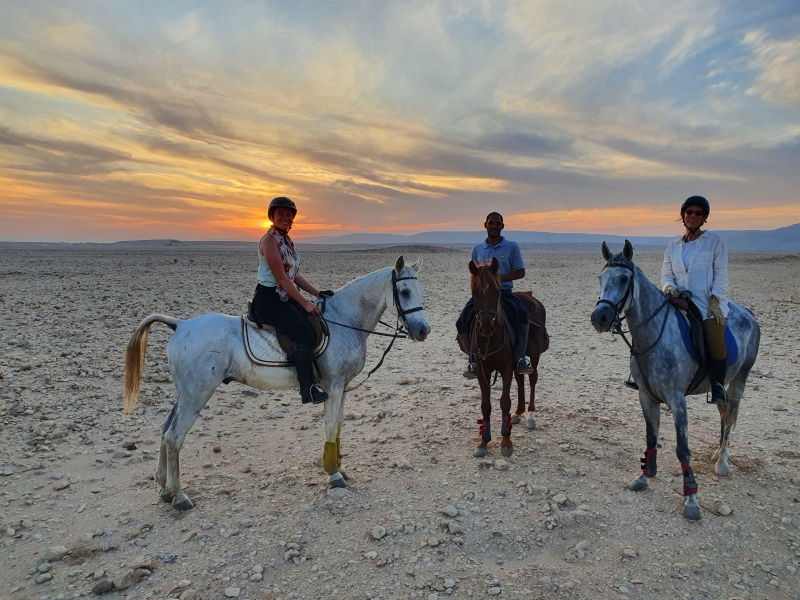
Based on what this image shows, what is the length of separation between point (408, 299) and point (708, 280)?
3.23 metres

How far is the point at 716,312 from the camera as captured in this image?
474cm

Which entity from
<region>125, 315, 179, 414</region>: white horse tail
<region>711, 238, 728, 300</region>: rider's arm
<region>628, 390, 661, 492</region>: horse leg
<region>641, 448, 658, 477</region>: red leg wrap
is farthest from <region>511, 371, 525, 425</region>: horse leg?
<region>125, 315, 179, 414</region>: white horse tail

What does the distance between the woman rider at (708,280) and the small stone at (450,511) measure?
10.1 ft

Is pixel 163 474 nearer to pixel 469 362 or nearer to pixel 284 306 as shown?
pixel 284 306

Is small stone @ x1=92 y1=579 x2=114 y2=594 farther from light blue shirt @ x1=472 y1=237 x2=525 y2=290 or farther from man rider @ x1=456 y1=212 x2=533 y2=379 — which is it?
light blue shirt @ x1=472 y1=237 x2=525 y2=290

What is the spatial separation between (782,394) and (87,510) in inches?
400

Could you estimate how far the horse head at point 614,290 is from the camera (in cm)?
445

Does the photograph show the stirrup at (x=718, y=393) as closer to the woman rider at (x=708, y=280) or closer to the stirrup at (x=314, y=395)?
the woman rider at (x=708, y=280)

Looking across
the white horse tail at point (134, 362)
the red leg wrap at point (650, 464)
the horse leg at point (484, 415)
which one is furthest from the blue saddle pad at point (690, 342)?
the white horse tail at point (134, 362)

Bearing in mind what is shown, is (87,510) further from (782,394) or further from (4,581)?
(782,394)

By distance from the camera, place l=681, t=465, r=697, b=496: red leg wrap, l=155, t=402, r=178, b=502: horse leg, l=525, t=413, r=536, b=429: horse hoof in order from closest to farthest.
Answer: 1. l=681, t=465, r=697, b=496: red leg wrap
2. l=155, t=402, r=178, b=502: horse leg
3. l=525, t=413, r=536, b=429: horse hoof

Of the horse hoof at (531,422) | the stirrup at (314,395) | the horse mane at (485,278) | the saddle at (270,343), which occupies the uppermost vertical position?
the horse mane at (485,278)

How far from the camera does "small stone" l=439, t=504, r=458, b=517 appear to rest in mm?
4453

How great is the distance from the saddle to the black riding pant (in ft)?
0.24
